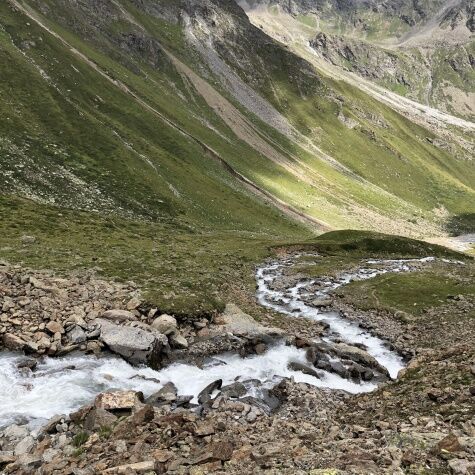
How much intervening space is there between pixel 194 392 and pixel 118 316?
844 centimetres

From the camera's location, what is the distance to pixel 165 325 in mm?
28547

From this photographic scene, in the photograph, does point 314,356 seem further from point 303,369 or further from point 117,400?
point 117,400

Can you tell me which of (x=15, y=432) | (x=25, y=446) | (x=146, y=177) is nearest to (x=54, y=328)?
(x=15, y=432)

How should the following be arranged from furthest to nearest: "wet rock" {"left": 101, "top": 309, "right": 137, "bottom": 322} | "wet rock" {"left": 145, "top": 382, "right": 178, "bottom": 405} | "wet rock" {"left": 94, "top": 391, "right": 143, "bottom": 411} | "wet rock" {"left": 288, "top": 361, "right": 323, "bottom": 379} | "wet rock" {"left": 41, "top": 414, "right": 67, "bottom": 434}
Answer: "wet rock" {"left": 101, "top": 309, "right": 137, "bottom": 322}
"wet rock" {"left": 288, "top": 361, "right": 323, "bottom": 379}
"wet rock" {"left": 145, "top": 382, "right": 178, "bottom": 405}
"wet rock" {"left": 94, "top": 391, "right": 143, "bottom": 411}
"wet rock" {"left": 41, "top": 414, "right": 67, "bottom": 434}

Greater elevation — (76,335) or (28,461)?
(28,461)

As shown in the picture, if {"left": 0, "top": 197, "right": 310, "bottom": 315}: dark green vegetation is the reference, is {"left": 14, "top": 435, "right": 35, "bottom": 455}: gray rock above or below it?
above

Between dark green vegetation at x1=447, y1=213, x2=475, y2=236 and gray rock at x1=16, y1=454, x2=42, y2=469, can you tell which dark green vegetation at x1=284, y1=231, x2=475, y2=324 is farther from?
dark green vegetation at x1=447, y1=213, x2=475, y2=236

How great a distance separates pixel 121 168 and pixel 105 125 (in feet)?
71.6

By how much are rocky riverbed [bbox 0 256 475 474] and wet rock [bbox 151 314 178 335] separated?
7cm

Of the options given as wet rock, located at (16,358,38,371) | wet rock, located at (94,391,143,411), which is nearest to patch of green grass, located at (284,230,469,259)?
wet rock, located at (16,358,38,371)

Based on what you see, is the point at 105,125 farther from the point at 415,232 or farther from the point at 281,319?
the point at 415,232

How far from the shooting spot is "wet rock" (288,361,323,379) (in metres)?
25.6

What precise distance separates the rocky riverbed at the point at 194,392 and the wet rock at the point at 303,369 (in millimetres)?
79

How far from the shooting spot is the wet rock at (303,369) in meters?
25.6
